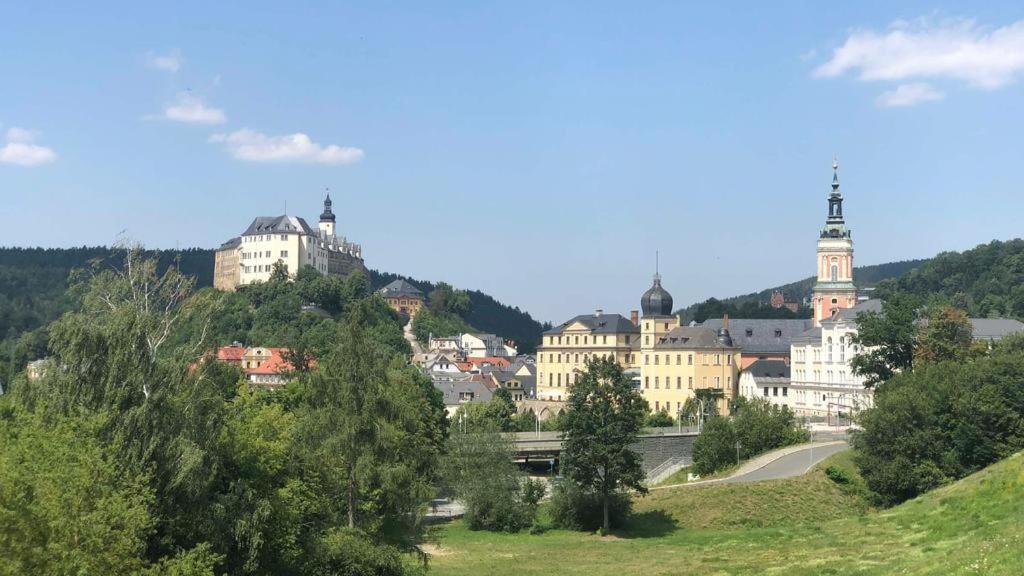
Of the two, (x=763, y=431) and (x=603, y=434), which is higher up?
(x=603, y=434)

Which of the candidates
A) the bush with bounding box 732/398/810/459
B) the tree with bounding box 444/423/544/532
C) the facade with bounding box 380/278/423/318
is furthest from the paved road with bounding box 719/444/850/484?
the facade with bounding box 380/278/423/318

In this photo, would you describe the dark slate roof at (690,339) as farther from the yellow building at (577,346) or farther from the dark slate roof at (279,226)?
the dark slate roof at (279,226)

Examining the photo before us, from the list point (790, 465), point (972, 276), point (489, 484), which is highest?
point (972, 276)

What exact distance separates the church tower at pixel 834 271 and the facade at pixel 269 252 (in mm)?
Answer: 78503

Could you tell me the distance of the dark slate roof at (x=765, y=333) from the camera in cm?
11400

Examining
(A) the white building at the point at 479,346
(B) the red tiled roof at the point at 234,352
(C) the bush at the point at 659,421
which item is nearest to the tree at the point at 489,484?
(C) the bush at the point at 659,421

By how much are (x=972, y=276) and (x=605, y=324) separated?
83598 mm

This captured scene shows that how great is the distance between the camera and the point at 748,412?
6925 centimetres

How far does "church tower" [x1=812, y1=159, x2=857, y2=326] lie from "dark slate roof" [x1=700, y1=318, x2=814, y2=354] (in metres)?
2.50

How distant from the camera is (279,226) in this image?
6668 inches

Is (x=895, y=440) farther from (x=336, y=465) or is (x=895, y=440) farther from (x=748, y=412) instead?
(x=336, y=465)

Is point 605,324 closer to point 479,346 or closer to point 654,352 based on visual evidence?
point 654,352

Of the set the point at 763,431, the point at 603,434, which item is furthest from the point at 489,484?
the point at 763,431

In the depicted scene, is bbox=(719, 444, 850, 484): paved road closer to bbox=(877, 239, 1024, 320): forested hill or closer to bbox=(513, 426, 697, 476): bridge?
bbox=(513, 426, 697, 476): bridge
